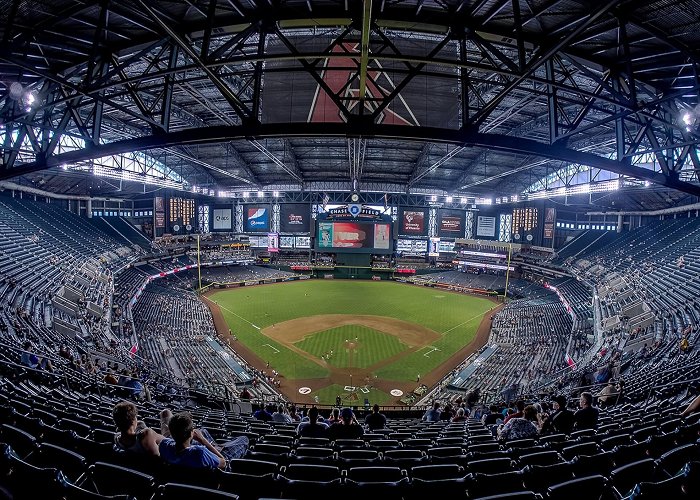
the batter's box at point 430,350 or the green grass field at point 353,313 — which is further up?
the green grass field at point 353,313

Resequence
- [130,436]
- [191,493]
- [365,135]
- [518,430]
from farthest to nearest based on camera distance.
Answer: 1. [365,135]
2. [518,430]
3. [130,436]
4. [191,493]

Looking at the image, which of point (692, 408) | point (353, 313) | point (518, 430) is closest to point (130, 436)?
point (518, 430)

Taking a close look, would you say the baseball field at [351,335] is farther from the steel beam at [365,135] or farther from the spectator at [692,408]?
the steel beam at [365,135]

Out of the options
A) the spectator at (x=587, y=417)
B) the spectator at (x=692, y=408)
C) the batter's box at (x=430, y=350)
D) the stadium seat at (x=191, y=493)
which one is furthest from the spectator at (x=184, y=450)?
the batter's box at (x=430, y=350)

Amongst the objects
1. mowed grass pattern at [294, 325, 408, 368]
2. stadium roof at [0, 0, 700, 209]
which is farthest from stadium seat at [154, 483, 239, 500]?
mowed grass pattern at [294, 325, 408, 368]

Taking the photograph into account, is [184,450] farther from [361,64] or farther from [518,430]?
[361,64]

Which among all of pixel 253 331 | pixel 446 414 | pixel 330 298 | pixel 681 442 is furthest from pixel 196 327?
pixel 681 442
